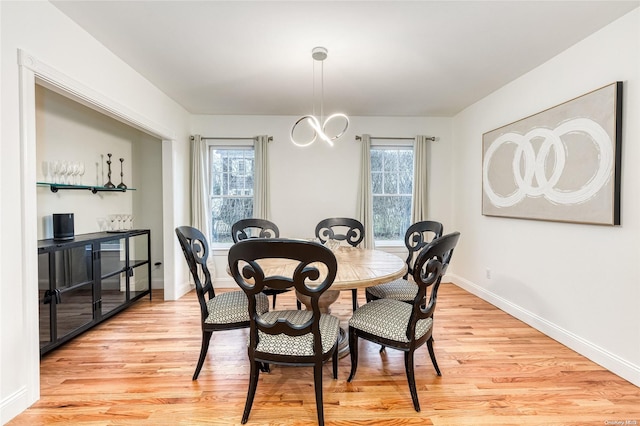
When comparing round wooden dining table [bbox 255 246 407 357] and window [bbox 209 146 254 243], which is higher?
window [bbox 209 146 254 243]

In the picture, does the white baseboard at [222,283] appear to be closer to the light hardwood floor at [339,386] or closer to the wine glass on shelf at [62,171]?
the light hardwood floor at [339,386]

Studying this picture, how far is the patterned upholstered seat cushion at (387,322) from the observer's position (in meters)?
1.77

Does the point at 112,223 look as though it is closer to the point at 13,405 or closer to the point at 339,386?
the point at 13,405

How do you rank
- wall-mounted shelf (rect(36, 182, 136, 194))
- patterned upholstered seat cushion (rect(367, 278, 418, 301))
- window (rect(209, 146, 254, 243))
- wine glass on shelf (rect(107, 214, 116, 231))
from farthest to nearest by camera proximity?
window (rect(209, 146, 254, 243)) → wine glass on shelf (rect(107, 214, 116, 231)) → wall-mounted shelf (rect(36, 182, 136, 194)) → patterned upholstered seat cushion (rect(367, 278, 418, 301))

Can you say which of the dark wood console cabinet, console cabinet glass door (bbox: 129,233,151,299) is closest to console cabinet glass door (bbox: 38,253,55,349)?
the dark wood console cabinet

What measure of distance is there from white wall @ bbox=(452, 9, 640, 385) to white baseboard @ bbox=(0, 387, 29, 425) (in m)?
3.87

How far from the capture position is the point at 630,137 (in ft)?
6.65

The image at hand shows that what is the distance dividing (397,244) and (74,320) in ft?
12.7

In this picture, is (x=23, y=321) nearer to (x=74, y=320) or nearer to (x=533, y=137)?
(x=74, y=320)

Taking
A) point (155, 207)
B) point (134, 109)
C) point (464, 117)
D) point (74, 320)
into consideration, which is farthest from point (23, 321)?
point (464, 117)

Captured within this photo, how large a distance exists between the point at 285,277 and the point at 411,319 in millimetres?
801

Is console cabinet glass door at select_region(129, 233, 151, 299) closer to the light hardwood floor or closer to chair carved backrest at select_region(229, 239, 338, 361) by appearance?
the light hardwood floor

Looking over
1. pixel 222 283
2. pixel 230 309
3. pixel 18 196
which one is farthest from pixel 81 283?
pixel 222 283

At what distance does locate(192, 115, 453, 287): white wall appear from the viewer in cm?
435
